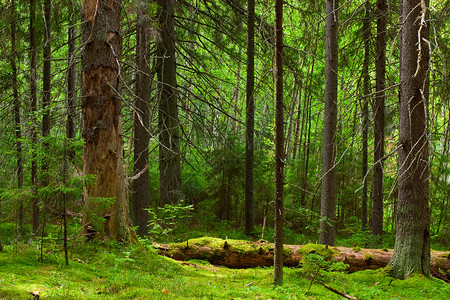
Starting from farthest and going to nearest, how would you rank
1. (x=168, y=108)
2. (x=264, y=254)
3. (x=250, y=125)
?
(x=250, y=125)
(x=168, y=108)
(x=264, y=254)

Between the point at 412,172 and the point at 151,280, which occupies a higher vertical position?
the point at 412,172

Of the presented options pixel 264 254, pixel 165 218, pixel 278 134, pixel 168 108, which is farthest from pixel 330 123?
pixel 168 108

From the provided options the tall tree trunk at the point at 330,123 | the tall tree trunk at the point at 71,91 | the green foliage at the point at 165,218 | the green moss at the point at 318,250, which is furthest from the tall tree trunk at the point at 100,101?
the tall tree trunk at the point at 330,123

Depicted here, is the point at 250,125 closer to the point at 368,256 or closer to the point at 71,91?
the point at 368,256

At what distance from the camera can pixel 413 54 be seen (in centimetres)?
546

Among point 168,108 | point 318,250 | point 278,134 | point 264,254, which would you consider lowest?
point 264,254

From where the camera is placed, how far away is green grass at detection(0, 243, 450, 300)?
11.2 feet

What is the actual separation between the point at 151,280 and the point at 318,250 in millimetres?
3372

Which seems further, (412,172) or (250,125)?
(250,125)

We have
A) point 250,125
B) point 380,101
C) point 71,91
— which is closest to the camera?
point 71,91

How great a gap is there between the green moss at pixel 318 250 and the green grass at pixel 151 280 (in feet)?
1.77

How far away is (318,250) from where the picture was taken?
6.44m

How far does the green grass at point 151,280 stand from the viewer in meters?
3.40

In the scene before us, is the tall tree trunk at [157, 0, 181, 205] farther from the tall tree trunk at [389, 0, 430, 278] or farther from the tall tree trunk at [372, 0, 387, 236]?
the tall tree trunk at [389, 0, 430, 278]
